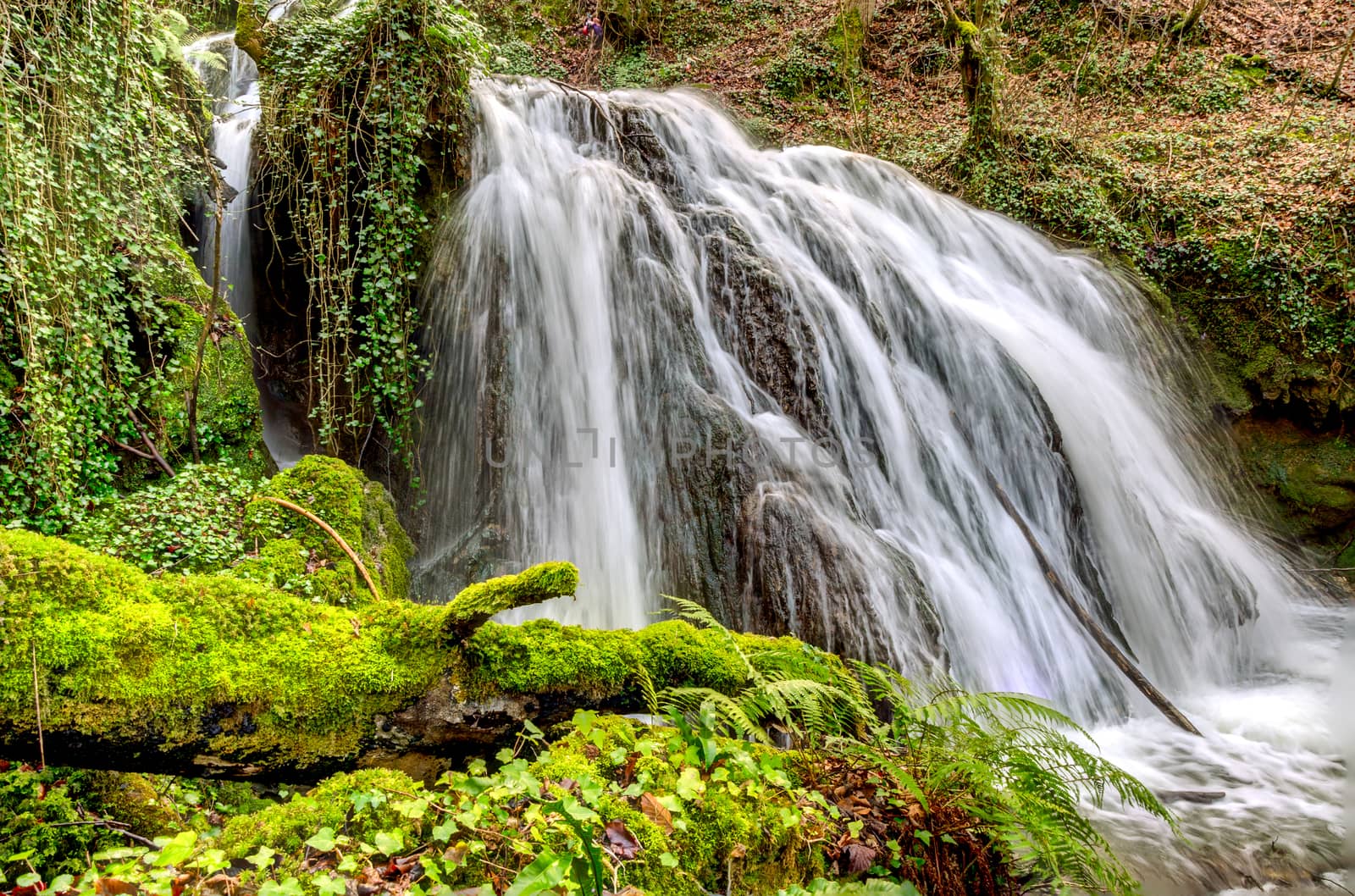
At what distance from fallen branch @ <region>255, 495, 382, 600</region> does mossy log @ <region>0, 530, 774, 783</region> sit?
139 cm

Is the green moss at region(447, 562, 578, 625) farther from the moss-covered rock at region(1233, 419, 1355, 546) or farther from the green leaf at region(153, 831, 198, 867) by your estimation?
the moss-covered rock at region(1233, 419, 1355, 546)

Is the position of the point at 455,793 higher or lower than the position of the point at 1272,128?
lower

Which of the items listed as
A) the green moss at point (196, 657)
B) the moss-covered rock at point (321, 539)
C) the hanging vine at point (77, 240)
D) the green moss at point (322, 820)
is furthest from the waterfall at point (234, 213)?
the green moss at point (322, 820)

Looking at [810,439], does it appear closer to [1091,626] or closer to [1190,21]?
[1091,626]

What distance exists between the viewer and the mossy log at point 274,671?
2.13m

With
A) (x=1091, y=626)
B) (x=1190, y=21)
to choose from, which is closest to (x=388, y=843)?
(x=1091, y=626)

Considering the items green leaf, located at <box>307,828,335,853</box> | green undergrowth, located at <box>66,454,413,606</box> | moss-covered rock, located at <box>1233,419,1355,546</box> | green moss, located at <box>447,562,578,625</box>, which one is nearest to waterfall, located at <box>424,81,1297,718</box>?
moss-covered rock, located at <box>1233,419,1355,546</box>

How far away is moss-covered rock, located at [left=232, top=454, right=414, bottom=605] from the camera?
3.93m

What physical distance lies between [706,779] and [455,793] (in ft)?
2.67

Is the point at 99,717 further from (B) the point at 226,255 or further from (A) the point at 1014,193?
(A) the point at 1014,193

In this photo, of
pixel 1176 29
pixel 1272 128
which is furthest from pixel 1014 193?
pixel 1176 29

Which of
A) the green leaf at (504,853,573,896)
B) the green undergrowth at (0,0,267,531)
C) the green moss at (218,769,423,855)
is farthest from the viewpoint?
the green undergrowth at (0,0,267,531)

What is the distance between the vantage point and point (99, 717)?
213cm

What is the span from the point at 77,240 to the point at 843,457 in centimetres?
586
